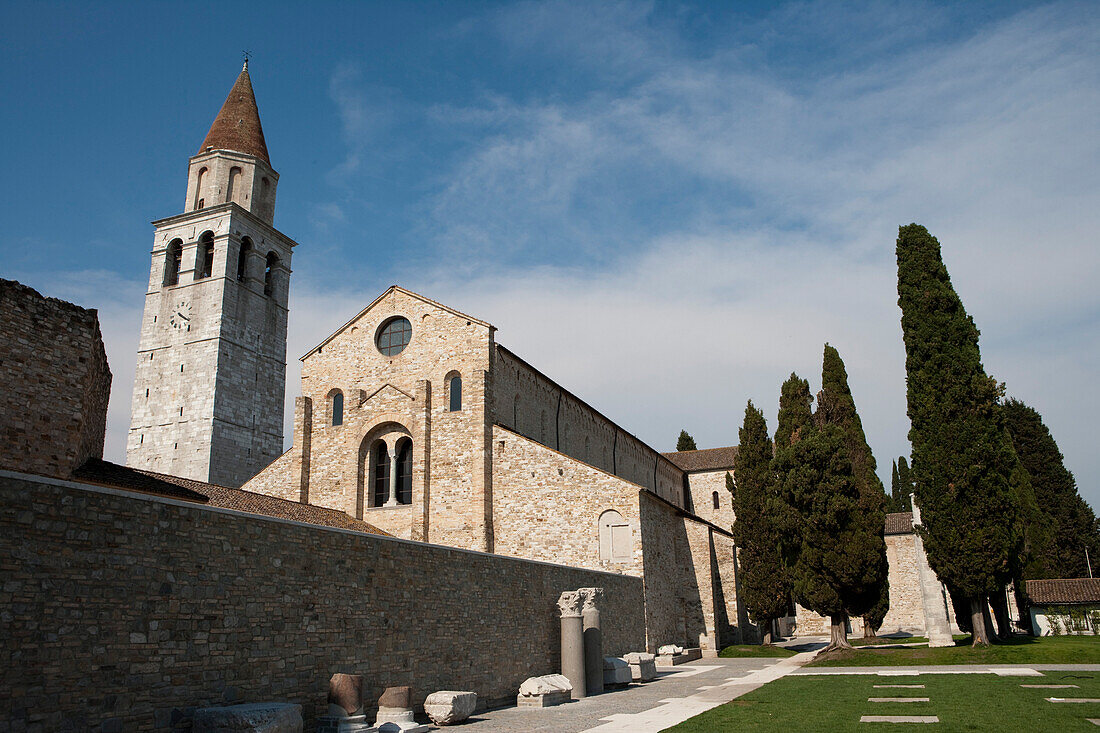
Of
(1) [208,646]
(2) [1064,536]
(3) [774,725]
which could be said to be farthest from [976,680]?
(2) [1064,536]

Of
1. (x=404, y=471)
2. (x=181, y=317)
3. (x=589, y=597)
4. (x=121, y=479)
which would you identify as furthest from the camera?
(x=181, y=317)

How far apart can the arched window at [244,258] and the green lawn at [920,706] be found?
32.6 meters

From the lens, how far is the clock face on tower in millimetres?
36312

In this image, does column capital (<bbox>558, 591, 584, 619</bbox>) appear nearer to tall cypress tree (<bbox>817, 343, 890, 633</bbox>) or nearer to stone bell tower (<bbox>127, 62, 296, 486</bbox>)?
tall cypress tree (<bbox>817, 343, 890, 633</bbox>)

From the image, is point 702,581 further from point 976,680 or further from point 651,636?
point 976,680

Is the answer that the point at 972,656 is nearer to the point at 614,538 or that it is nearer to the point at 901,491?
the point at 614,538

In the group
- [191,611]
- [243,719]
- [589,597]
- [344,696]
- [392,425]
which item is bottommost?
[344,696]

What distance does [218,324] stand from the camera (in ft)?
116

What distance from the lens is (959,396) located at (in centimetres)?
2203

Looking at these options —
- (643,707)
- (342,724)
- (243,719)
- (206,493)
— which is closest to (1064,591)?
(643,707)

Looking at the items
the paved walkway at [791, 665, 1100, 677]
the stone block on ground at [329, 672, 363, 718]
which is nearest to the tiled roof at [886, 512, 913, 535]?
the paved walkway at [791, 665, 1100, 677]

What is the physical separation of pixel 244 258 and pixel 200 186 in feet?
14.3

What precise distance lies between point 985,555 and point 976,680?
644 centimetres

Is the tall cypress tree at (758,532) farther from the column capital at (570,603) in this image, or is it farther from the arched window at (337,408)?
the arched window at (337,408)
